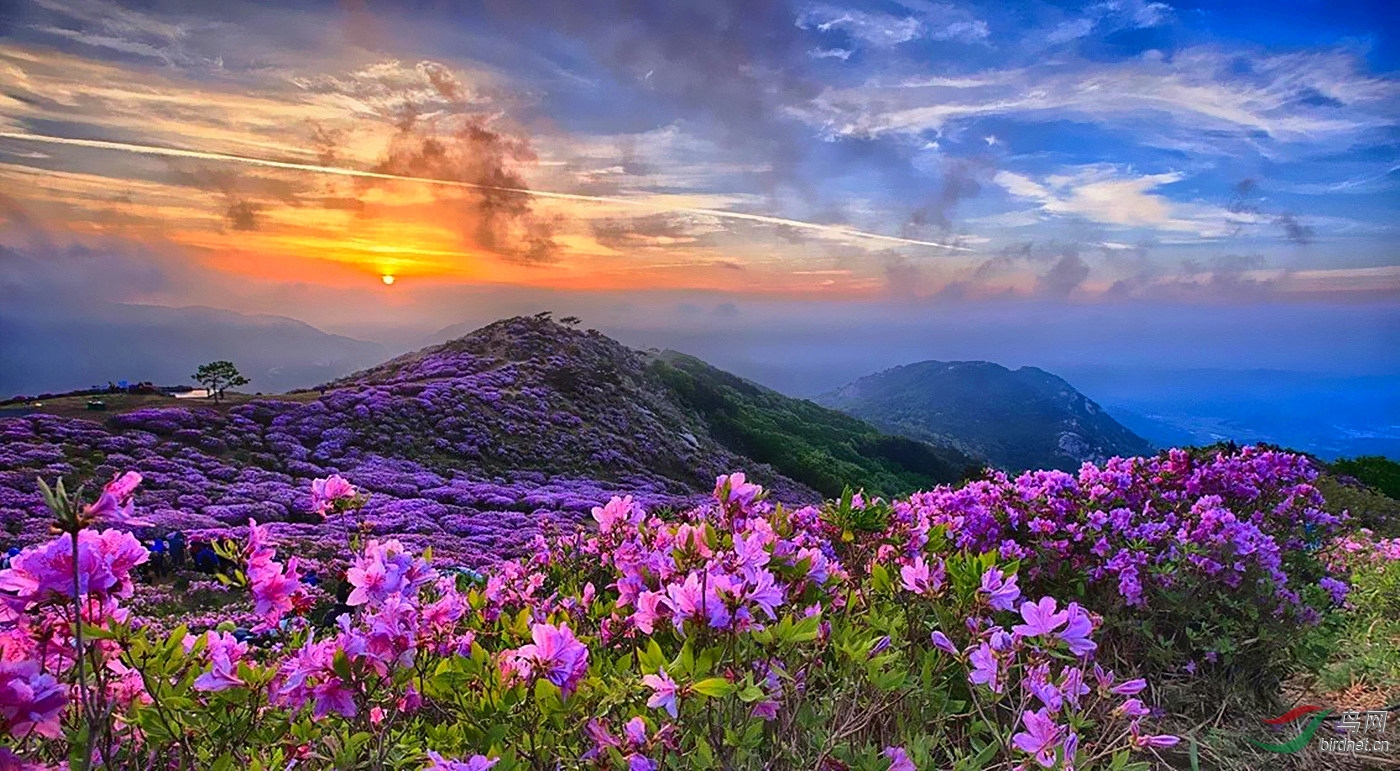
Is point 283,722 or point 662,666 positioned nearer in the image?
point 662,666

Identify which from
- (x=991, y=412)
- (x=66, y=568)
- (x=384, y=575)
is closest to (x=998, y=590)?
(x=384, y=575)

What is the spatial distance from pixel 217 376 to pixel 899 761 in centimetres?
2191

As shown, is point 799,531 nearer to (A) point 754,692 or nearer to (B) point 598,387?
(A) point 754,692

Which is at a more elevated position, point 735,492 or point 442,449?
point 735,492

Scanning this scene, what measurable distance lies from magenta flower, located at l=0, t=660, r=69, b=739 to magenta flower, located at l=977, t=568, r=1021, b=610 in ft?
7.17

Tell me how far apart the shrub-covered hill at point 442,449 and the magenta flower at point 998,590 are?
31.1ft

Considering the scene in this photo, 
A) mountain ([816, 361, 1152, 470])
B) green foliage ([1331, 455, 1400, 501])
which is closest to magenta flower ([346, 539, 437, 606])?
green foliage ([1331, 455, 1400, 501])

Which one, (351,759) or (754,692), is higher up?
(754,692)

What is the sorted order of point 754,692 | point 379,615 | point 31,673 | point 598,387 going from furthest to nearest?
1. point 598,387
2. point 379,615
3. point 754,692
4. point 31,673

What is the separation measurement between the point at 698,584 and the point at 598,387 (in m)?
23.9

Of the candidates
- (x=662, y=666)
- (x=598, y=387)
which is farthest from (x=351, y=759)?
(x=598, y=387)

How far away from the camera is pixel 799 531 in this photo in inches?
145

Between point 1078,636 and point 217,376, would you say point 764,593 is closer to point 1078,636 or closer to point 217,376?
point 1078,636

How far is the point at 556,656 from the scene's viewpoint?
1746 millimetres
